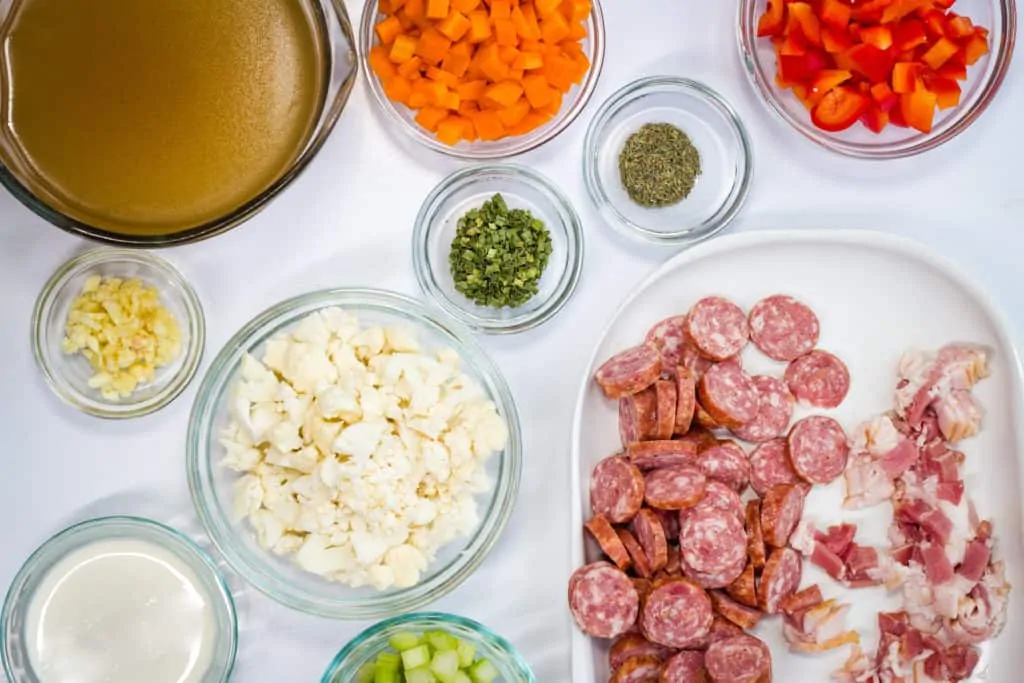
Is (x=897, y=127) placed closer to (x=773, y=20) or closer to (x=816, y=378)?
(x=773, y=20)

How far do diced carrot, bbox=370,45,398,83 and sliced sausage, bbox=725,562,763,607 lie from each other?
45.6 inches

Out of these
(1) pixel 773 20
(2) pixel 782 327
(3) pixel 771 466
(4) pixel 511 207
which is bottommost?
(3) pixel 771 466

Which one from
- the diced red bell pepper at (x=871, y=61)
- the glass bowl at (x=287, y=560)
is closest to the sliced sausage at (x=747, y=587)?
the glass bowl at (x=287, y=560)

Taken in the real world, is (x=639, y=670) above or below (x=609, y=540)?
below

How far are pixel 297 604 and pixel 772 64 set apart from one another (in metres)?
1.41

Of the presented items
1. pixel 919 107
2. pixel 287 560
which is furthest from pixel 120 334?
pixel 919 107

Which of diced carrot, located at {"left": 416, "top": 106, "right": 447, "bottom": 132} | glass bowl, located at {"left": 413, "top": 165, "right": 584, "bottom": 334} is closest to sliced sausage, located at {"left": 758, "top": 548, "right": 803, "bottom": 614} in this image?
glass bowl, located at {"left": 413, "top": 165, "right": 584, "bottom": 334}

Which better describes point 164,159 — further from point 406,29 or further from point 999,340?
point 999,340

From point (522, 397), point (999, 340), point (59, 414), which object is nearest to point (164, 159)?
point (59, 414)

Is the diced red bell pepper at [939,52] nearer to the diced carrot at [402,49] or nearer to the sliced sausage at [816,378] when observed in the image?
the sliced sausage at [816,378]

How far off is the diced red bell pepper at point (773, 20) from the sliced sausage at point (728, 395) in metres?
0.65

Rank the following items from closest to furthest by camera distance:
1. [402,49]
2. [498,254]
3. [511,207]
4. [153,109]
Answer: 1. [153,109]
2. [402,49]
3. [498,254]
4. [511,207]

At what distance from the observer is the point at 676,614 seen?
1955 millimetres

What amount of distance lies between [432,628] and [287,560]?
30 cm
